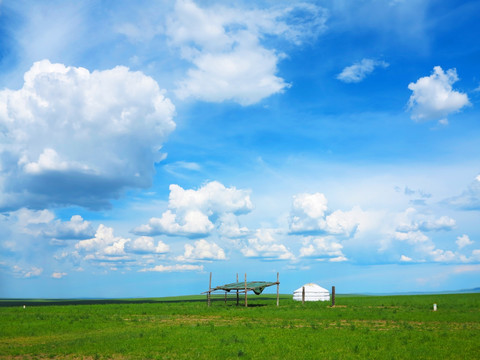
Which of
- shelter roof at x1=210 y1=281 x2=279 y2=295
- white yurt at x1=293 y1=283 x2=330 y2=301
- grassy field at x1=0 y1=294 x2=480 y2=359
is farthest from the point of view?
white yurt at x1=293 y1=283 x2=330 y2=301

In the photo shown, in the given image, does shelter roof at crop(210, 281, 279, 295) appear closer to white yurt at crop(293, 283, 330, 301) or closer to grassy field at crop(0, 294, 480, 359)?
white yurt at crop(293, 283, 330, 301)

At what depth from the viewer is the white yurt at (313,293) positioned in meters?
80.4

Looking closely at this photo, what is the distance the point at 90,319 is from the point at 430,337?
33219 millimetres

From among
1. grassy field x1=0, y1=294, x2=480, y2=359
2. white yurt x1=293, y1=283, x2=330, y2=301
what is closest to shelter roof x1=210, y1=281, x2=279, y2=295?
white yurt x1=293, y1=283, x2=330, y2=301

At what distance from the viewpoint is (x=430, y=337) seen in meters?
26.3

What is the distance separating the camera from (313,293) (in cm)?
8069

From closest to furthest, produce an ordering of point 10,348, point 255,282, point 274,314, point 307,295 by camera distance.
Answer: point 10,348
point 274,314
point 255,282
point 307,295

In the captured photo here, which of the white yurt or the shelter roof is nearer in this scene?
the shelter roof

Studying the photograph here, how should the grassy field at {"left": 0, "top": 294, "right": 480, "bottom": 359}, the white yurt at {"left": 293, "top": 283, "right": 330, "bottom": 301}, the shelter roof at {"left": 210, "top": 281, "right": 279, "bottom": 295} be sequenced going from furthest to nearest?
1. the white yurt at {"left": 293, "top": 283, "right": 330, "bottom": 301}
2. the shelter roof at {"left": 210, "top": 281, "right": 279, "bottom": 295}
3. the grassy field at {"left": 0, "top": 294, "right": 480, "bottom": 359}

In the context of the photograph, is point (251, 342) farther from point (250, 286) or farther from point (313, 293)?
point (313, 293)

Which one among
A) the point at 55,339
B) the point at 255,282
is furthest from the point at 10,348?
the point at 255,282

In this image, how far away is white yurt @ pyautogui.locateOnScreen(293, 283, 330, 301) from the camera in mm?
80375

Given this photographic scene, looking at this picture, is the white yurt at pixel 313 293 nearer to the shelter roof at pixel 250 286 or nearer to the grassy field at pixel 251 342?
the shelter roof at pixel 250 286

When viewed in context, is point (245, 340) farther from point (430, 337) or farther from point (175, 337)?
point (430, 337)
